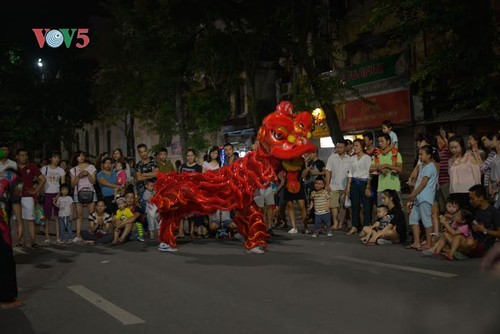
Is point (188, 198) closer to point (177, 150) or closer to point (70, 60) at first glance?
point (177, 150)

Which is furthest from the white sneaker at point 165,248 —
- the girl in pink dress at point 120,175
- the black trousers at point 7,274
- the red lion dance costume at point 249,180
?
the black trousers at point 7,274

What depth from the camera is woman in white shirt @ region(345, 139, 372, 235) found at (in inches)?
440

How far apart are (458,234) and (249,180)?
3.18 m

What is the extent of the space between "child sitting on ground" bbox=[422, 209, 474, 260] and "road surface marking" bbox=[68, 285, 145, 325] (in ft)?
15.3

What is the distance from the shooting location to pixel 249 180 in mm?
9156

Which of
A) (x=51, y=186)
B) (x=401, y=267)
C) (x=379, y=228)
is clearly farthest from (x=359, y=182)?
(x=51, y=186)

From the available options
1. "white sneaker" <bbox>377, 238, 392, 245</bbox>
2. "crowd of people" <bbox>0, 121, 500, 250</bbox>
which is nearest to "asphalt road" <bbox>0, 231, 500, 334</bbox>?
"white sneaker" <bbox>377, 238, 392, 245</bbox>

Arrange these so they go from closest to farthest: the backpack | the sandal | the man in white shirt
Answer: the backpack, the sandal, the man in white shirt

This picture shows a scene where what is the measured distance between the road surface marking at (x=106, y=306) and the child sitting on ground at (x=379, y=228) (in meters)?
4.97

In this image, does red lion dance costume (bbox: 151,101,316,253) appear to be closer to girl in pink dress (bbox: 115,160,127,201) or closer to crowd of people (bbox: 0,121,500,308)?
crowd of people (bbox: 0,121,500,308)

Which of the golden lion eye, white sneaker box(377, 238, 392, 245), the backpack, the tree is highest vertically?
the tree

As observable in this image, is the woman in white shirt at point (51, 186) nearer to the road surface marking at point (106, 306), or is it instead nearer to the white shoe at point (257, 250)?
the white shoe at point (257, 250)

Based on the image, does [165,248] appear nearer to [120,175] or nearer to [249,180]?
[249,180]

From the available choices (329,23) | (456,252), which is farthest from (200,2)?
(456,252)
